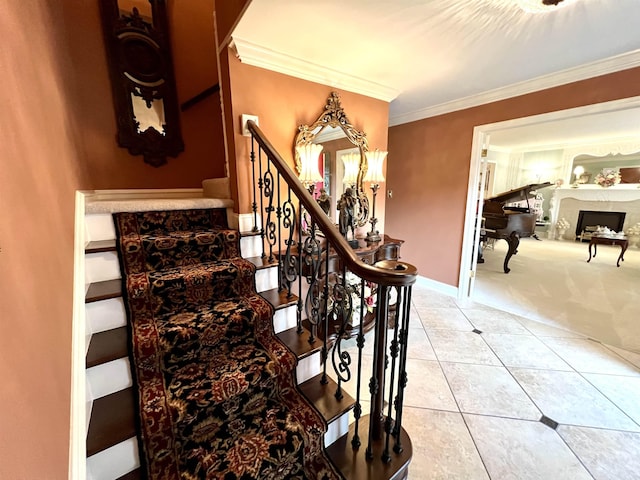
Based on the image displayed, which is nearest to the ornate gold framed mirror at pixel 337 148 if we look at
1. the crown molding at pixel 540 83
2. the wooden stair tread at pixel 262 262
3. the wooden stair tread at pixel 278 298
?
the wooden stair tread at pixel 262 262

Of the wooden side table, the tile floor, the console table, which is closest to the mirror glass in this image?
the wooden side table

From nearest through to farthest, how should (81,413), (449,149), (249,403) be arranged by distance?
(81,413) → (249,403) → (449,149)

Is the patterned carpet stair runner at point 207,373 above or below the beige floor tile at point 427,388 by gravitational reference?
above

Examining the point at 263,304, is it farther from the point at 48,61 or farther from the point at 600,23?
the point at 600,23

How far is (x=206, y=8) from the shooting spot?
2.53 meters

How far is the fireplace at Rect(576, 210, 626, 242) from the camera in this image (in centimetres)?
642

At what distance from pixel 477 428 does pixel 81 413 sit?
203 centimetres

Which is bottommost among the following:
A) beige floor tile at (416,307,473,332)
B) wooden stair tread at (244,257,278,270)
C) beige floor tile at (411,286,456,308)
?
beige floor tile at (416,307,473,332)

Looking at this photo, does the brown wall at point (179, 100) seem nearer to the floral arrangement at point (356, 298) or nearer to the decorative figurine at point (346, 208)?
the decorative figurine at point (346, 208)

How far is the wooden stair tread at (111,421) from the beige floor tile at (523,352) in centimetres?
263

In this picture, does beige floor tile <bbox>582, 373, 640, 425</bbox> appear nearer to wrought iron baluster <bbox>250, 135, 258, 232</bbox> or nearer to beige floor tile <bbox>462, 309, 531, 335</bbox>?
beige floor tile <bbox>462, 309, 531, 335</bbox>

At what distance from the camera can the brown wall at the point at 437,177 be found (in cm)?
277

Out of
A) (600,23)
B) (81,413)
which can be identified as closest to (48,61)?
(81,413)

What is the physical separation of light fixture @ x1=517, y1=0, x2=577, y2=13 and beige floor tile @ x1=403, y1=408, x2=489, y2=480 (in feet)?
8.40
